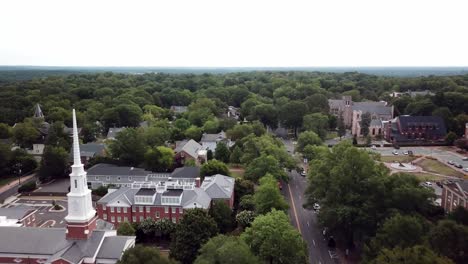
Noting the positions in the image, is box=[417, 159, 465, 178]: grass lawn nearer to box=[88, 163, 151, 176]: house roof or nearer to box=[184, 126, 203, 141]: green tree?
box=[184, 126, 203, 141]: green tree

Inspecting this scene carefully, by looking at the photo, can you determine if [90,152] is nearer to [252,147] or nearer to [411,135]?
[252,147]

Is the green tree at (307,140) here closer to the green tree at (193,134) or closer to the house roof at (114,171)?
the green tree at (193,134)

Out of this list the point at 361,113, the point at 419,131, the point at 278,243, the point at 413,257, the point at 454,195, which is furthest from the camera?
the point at 361,113

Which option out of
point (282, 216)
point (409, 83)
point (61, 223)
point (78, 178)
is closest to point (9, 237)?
point (78, 178)

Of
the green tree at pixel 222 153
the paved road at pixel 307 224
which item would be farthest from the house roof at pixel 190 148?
the paved road at pixel 307 224

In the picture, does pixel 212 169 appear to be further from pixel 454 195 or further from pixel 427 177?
pixel 427 177

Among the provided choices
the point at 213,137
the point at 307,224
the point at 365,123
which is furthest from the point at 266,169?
the point at 365,123

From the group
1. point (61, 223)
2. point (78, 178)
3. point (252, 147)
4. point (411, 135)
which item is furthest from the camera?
point (411, 135)
